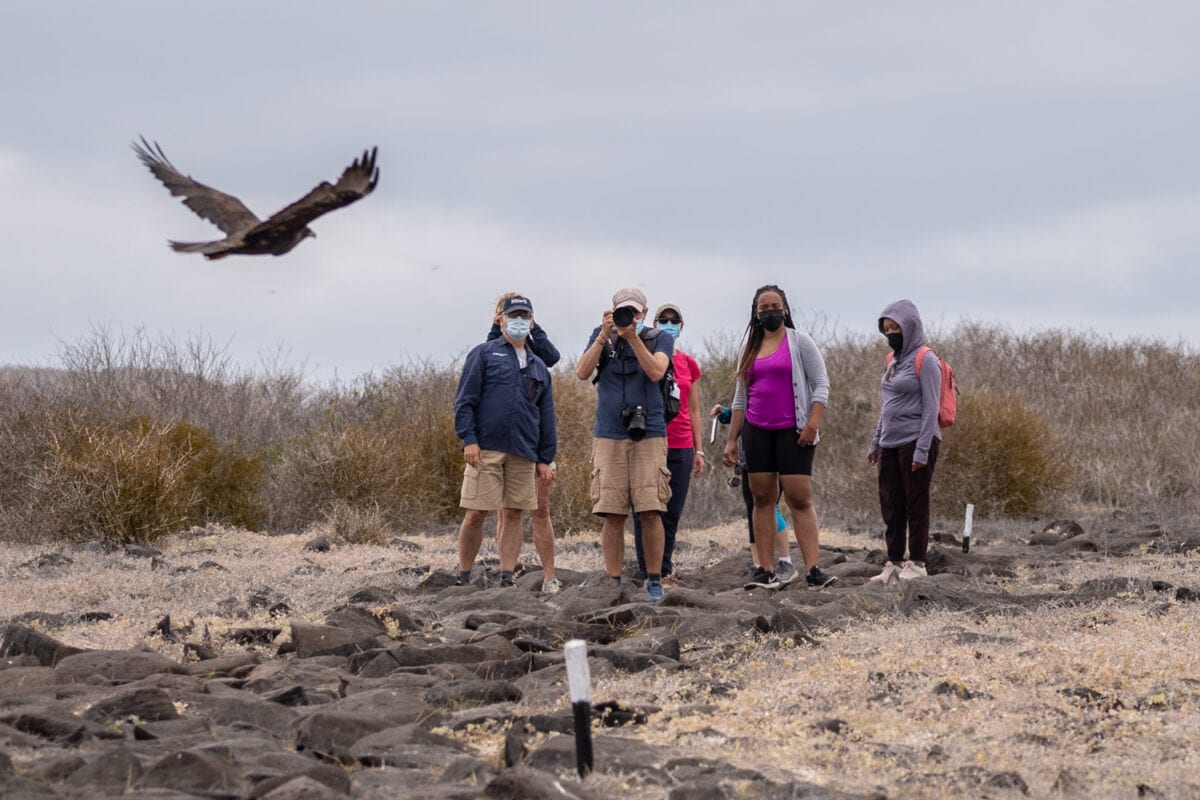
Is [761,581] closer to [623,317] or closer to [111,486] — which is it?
[623,317]

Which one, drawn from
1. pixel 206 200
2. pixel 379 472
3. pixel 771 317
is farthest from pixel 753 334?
pixel 379 472

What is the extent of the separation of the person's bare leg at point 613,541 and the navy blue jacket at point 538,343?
1.06 metres

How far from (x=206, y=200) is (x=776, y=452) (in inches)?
151

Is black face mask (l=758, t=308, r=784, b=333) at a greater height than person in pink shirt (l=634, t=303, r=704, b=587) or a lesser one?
greater

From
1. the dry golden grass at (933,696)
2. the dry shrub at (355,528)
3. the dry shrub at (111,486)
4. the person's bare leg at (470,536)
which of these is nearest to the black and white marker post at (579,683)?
the dry golden grass at (933,696)

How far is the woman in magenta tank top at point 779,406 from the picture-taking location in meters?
8.42

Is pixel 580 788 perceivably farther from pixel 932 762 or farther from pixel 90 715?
pixel 90 715

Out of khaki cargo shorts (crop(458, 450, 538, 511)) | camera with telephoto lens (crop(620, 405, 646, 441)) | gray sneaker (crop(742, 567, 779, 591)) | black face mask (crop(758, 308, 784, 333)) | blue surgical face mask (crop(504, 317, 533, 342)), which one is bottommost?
gray sneaker (crop(742, 567, 779, 591))

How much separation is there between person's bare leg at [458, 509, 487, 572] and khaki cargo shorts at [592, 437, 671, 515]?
897 mm

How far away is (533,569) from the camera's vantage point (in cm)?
1083

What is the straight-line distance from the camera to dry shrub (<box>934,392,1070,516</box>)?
56.1 ft

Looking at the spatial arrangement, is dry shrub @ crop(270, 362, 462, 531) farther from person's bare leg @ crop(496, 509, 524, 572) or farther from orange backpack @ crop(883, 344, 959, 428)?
orange backpack @ crop(883, 344, 959, 428)

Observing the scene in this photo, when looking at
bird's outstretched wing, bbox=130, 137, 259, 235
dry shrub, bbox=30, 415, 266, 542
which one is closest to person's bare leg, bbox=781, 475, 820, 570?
bird's outstretched wing, bbox=130, 137, 259, 235

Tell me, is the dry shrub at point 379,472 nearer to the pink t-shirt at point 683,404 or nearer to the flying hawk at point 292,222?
the pink t-shirt at point 683,404
